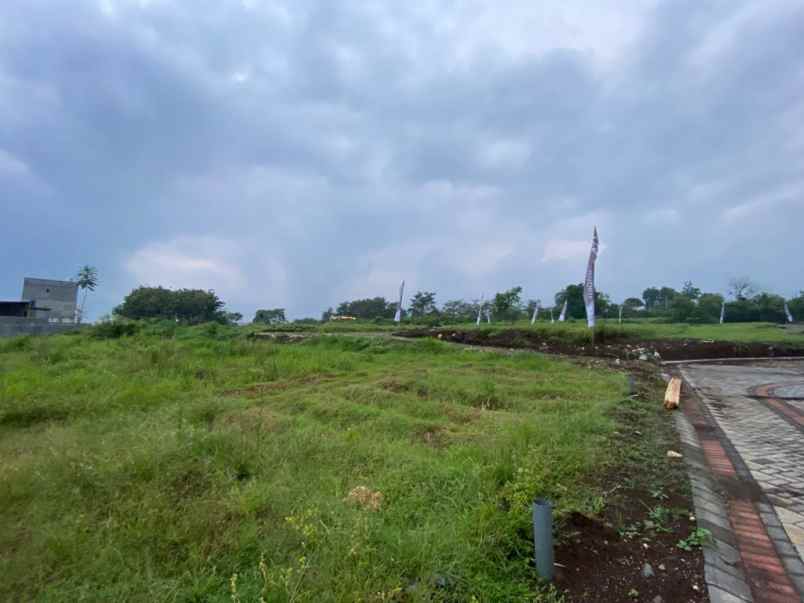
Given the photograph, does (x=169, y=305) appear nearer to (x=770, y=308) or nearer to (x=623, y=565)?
(x=623, y=565)

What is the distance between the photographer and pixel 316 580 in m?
1.85

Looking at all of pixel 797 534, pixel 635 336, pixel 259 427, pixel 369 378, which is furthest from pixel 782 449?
pixel 635 336

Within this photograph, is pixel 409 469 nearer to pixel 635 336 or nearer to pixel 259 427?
pixel 259 427

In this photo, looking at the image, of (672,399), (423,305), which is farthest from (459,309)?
(672,399)

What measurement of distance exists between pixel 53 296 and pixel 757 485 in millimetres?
47676

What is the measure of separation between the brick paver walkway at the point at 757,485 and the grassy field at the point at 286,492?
0.75 meters

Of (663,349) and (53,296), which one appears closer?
(663,349)

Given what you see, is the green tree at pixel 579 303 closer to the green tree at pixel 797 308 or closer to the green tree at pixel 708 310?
the green tree at pixel 708 310

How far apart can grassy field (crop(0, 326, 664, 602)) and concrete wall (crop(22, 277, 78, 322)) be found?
38.7 meters

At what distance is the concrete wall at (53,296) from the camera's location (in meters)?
35.2

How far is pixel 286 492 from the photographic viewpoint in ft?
9.18

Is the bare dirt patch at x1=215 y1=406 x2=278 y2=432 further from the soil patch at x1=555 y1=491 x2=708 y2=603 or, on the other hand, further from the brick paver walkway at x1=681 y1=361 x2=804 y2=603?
the brick paver walkway at x1=681 y1=361 x2=804 y2=603

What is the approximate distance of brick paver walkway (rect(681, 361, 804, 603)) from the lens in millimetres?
2197

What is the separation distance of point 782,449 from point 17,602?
243 inches
